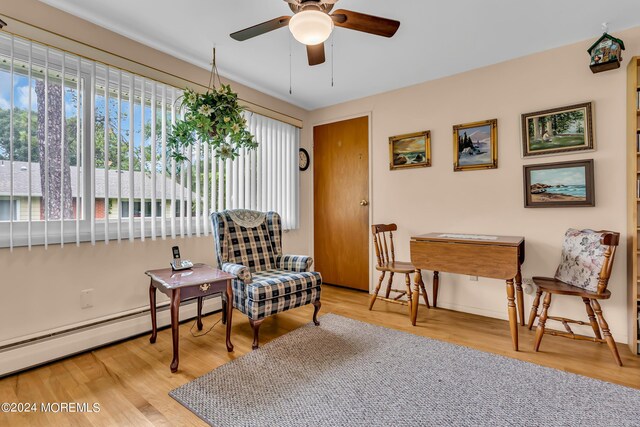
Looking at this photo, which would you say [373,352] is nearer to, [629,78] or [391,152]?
[391,152]

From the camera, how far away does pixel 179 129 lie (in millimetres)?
2463

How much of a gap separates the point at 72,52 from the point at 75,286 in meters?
1.55

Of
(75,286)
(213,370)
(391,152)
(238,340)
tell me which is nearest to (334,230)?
(391,152)

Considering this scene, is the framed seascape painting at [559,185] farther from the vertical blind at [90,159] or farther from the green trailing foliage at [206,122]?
the vertical blind at [90,159]

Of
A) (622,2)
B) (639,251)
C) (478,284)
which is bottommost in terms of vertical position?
(478,284)

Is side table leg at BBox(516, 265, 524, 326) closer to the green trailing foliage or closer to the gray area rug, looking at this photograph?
the gray area rug

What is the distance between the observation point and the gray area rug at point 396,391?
1418 millimetres

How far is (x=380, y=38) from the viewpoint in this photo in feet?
7.61

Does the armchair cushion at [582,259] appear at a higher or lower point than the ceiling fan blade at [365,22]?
lower

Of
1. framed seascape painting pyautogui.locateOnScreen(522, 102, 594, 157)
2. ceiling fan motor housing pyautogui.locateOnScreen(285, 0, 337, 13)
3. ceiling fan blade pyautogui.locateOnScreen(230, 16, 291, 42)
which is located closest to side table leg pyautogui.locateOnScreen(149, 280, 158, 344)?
ceiling fan blade pyautogui.locateOnScreen(230, 16, 291, 42)

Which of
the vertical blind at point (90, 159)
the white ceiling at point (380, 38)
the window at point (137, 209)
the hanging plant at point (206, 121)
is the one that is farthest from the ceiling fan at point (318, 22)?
the window at point (137, 209)

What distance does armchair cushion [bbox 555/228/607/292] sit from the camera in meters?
1.98

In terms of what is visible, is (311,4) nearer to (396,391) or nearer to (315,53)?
(315,53)

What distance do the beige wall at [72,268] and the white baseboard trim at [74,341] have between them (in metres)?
0.07
